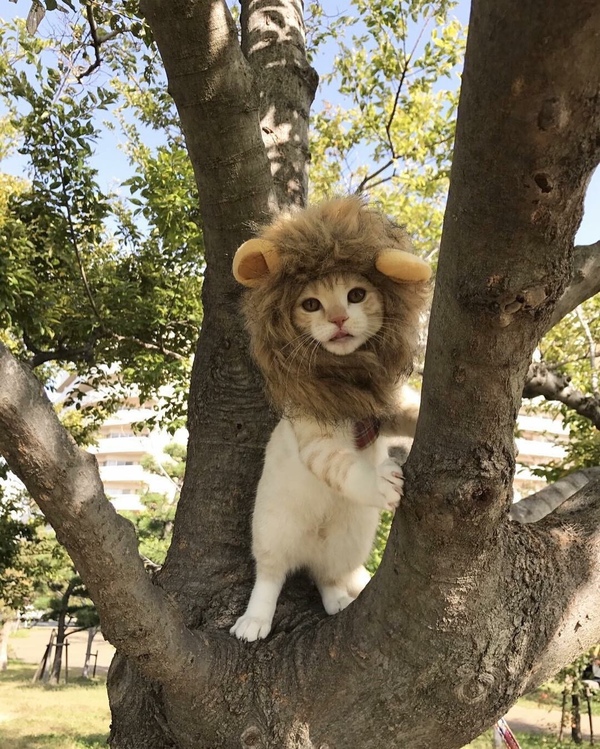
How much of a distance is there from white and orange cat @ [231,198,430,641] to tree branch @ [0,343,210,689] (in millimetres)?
438

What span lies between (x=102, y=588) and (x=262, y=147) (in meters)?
1.62

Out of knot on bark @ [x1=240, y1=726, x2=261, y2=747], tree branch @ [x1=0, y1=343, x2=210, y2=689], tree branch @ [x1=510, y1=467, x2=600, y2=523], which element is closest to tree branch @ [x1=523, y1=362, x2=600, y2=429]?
tree branch @ [x1=510, y1=467, x2=600, y2=523]

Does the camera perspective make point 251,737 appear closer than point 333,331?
Yes

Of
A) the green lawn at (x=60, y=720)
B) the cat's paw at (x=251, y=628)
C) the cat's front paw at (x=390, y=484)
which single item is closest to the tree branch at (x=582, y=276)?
the cat's front paw at (x=390, y=484)

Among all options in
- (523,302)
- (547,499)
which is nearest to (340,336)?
(523,302)

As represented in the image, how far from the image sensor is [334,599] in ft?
7.81

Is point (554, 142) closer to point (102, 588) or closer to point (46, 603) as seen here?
point (102, 588)

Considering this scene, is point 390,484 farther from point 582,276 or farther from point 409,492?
point 582,276

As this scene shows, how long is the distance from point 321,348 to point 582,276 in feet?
3.74

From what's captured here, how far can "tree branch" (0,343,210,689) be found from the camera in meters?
1.34

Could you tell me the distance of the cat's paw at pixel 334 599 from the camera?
2.35 m

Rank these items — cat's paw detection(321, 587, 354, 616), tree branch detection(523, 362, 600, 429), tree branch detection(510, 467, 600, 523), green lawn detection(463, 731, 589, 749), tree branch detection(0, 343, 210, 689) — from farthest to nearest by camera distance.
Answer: green lawn detection(463, 731, 589, 749), tree branch detection(523, 362, 600, 429), tree branch detection(510, 467, 600, 523), cat's paw detection(321, 587, 354, 616), tree branch detection(0, 343, 210, 689)

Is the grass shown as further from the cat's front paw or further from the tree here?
the cat's front paw

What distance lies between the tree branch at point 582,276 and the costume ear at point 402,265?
0.81 metres
